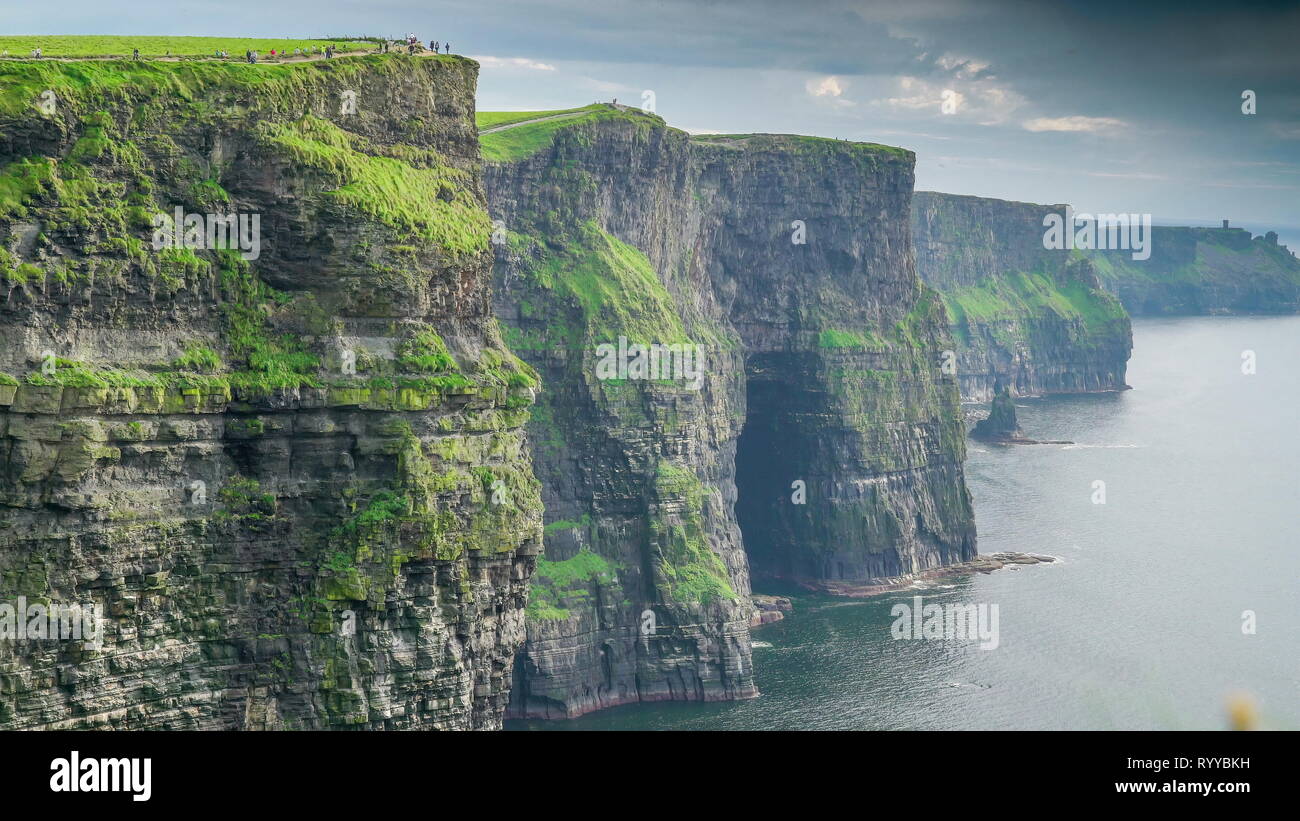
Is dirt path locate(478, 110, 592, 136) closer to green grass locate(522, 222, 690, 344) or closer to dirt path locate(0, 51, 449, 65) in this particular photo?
green grass locate(522, 222, 690, 344)

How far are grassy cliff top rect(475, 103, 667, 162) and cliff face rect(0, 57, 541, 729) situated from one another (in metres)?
54.2

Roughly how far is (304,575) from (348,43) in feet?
137

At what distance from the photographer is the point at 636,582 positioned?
532 feet

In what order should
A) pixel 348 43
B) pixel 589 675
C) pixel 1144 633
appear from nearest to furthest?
pixel 348 43 → pixel 589 675 → pixel 1144 633

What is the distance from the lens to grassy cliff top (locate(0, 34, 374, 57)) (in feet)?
341

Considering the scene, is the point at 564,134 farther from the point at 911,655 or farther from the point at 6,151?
the point at 6,151

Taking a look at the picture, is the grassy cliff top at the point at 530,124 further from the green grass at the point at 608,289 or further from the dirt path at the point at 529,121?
the green grass at the point at 608,289

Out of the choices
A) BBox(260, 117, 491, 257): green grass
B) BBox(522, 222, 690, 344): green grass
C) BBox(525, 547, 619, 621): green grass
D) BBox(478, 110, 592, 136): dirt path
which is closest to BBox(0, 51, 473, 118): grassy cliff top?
BBox(260, 117, 491, 257): green grass

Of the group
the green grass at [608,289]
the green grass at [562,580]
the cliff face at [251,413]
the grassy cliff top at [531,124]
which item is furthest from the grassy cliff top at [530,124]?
the cliff face at [251,413]

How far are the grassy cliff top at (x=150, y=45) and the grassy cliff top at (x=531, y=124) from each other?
43964 millimetres

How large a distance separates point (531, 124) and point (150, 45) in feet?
219

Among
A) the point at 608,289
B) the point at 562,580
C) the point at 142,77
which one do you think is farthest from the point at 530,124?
the point at 142,77

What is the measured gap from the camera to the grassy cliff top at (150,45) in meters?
104

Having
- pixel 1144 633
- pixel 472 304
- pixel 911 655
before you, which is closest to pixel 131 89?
pixel 472 304
